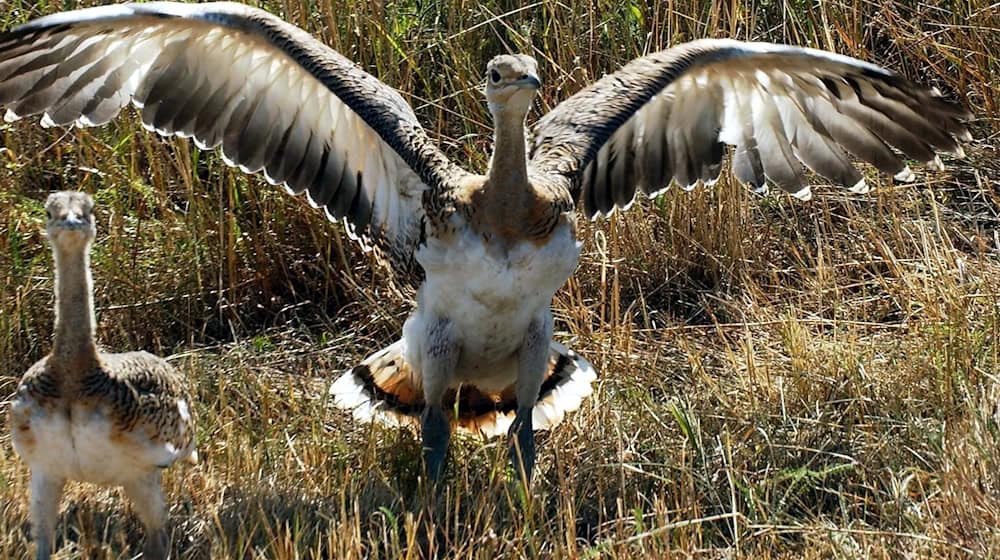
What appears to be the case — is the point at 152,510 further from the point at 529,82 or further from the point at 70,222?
the point at 529,82

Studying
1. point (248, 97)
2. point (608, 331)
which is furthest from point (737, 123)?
point (248, 97)

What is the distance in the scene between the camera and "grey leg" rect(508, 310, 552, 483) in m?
5.75

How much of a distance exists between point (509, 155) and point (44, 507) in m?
1.96

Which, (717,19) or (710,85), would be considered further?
(717,19)

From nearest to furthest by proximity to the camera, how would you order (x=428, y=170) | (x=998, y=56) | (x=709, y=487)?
(x=709, y=487)
(x=428, y=170)
(x=998, y=56)

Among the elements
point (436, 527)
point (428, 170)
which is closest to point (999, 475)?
point (436, 527)

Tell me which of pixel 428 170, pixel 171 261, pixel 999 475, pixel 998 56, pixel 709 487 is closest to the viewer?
pixel 999 475

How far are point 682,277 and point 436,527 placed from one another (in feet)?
7.61

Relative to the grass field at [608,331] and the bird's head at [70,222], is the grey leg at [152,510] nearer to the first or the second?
the grass field at [608,331]

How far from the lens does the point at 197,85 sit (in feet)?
20.0

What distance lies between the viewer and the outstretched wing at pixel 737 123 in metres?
6.11

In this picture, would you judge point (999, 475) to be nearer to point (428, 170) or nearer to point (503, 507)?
point (503, 507)

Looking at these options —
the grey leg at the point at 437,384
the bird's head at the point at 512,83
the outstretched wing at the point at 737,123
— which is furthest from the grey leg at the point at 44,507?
the outstretched wing at the point at 737,123

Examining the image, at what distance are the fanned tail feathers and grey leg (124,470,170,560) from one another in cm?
124
